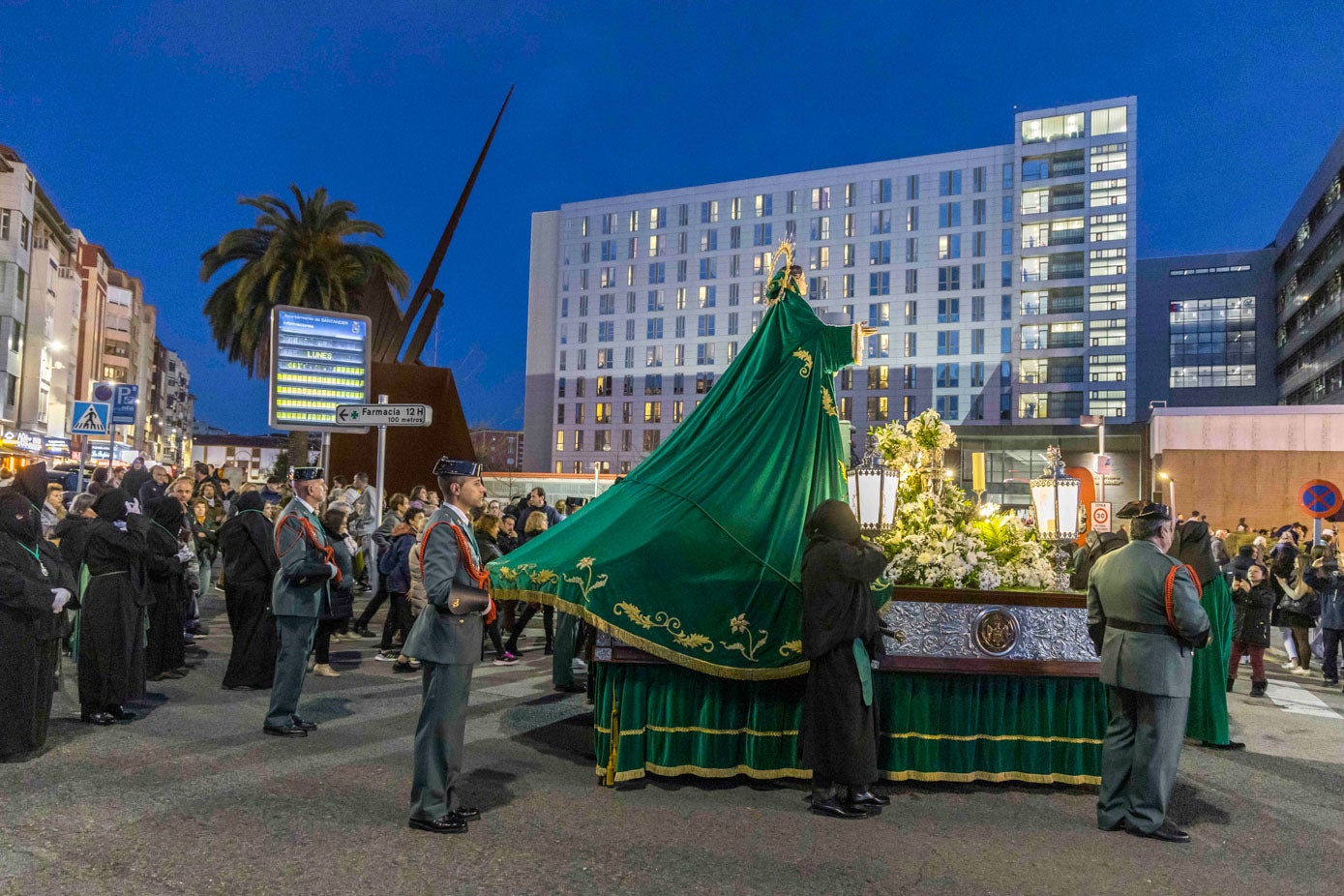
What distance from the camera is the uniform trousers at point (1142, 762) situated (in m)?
5.45

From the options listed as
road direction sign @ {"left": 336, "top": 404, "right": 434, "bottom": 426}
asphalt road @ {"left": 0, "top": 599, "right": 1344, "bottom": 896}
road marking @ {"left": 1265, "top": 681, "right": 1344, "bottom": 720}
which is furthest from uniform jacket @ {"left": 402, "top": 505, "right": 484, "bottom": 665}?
road marking @ {"left": 1265, "top": 681, "right": 1344, "bottom": 720}

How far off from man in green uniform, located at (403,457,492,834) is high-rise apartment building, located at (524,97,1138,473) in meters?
61.8

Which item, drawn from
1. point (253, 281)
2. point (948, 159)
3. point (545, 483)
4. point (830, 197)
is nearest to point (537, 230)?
point (830, 197)

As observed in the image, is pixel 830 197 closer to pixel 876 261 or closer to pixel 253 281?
pixel 876 261

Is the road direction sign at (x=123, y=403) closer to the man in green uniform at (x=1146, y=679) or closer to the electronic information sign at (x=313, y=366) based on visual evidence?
the electronic information sign at (x=313, y=366)

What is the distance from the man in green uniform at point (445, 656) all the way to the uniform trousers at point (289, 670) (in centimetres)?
234

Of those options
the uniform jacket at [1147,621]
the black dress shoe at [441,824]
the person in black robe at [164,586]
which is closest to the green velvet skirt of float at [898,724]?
the uniform jacket at [1147,621]

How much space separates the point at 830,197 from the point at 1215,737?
240 feet

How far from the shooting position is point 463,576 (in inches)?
212

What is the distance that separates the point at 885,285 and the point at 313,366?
62636 millimetres

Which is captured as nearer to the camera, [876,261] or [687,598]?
[687,598]

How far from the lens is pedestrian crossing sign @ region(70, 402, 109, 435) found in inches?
552

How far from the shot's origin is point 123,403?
15000 millimetres

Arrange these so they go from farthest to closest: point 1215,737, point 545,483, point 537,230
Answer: point 537,230 → point 545,483 → point 1215,737
